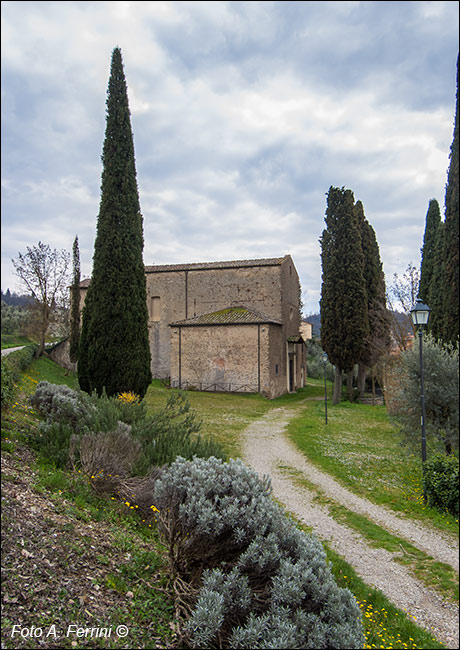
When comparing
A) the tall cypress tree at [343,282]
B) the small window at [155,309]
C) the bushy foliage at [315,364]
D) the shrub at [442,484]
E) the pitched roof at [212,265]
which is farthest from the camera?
the bushy foliage at [315,364]

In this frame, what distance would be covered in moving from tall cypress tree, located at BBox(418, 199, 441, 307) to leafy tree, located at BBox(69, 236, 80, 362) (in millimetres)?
18689

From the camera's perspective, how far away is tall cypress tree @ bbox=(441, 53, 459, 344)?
9.01 metres

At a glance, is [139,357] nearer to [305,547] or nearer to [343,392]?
[305,547]

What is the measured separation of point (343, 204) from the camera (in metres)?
20.4

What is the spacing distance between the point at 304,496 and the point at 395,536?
1.89m

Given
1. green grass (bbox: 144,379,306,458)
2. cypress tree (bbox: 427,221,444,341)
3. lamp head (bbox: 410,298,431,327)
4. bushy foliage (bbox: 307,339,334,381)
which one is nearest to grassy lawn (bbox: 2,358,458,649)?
lamp head (bbox: 410,298,431,327)

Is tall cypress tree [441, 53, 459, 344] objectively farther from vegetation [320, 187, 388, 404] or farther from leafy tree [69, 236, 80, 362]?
leafy tree [69, 236, 80, 362]

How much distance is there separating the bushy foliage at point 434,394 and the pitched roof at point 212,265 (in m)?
17.4

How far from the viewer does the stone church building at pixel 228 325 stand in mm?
23344

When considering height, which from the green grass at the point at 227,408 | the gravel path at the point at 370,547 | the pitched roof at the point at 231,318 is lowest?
the green grass at the point at 227,408

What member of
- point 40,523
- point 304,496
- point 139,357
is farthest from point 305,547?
point 139,357

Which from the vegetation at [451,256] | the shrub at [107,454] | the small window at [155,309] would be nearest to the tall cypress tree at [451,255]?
the vegetation at [451,256]

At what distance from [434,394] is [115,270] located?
33.9 feet

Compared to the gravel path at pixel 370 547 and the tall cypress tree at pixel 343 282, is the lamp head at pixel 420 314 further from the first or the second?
the tall cypress tree at pixel 343 282
